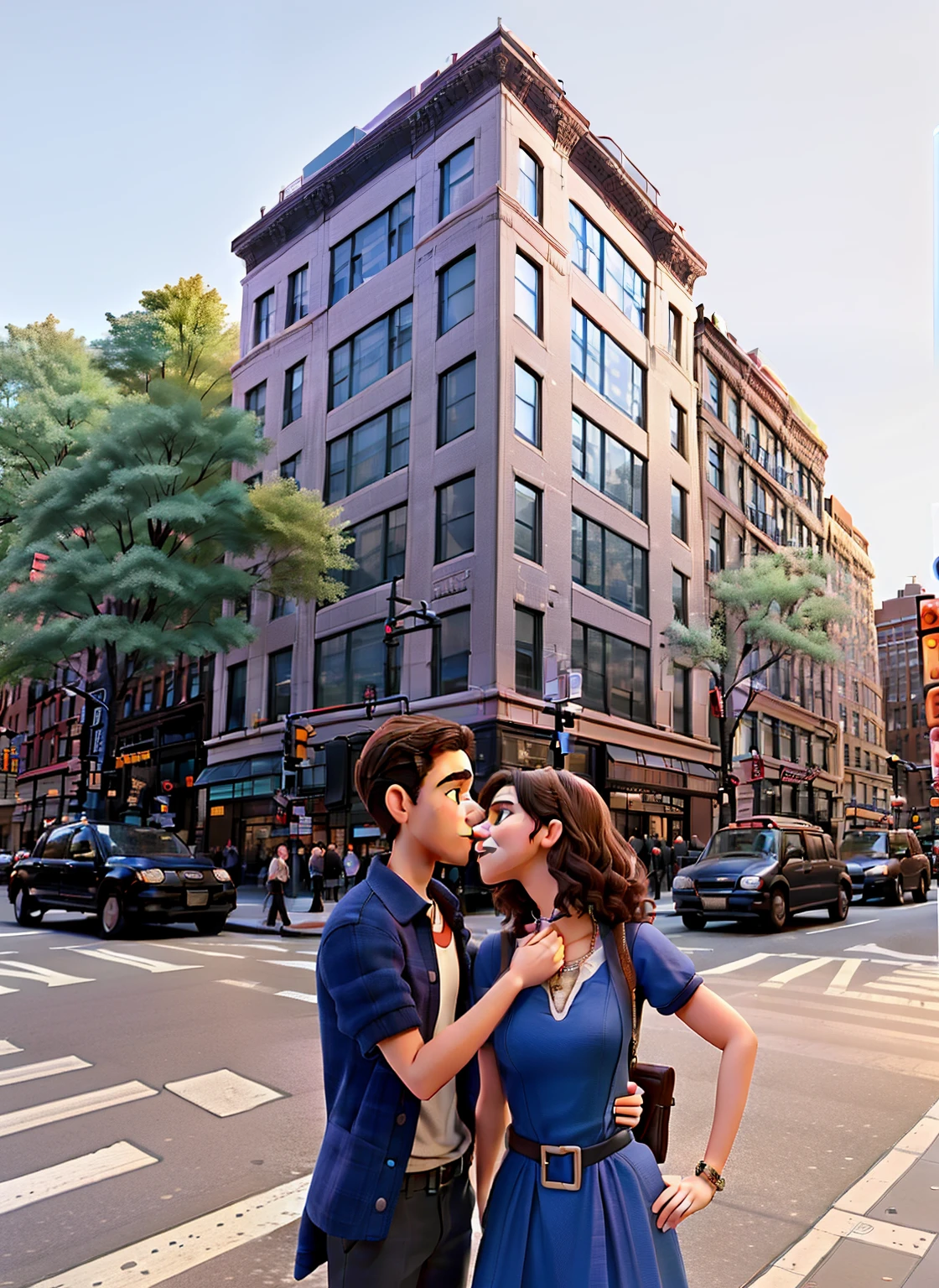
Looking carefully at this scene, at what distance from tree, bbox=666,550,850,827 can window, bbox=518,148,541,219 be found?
50.2 ft

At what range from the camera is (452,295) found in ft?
99.4

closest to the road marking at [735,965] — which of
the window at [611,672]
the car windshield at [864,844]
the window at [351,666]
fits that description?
the car windshield at [864,844]

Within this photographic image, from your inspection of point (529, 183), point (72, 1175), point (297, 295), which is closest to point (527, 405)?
point (529, 183)

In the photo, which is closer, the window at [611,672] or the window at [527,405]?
the window at [527,405]

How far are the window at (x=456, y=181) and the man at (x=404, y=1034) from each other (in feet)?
102

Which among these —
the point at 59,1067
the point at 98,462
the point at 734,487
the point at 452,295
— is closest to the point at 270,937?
the point at 59,1067

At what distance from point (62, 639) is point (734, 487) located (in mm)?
31314

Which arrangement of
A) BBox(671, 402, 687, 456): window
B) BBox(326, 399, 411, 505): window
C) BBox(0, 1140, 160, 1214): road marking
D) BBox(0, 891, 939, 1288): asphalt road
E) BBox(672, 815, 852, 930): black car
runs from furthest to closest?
BBox(671, 402, 687, 456): window < BBox(326, 399, 411, 505): window < BBox(672, 815, 852, 930): black car < BBox(0, 1140, 160, 1214): road marking < BBox(0, 891, 939, 1288): asphalt road

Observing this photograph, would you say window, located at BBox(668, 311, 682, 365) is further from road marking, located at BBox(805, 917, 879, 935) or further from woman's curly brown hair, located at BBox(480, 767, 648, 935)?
woman's curly brown hair, located at BBox(480, 767, 648, 935)

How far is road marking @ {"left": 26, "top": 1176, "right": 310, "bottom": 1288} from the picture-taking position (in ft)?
12.9

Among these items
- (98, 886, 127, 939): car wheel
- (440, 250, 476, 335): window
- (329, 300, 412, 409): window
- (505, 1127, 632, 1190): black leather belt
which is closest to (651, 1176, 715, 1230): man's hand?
(505, 1127, 632, 1190): black leather belt

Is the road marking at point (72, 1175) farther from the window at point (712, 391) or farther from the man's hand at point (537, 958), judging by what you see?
the window at point (712, 391)

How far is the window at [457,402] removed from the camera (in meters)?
29.1

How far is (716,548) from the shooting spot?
43281 millimetres
